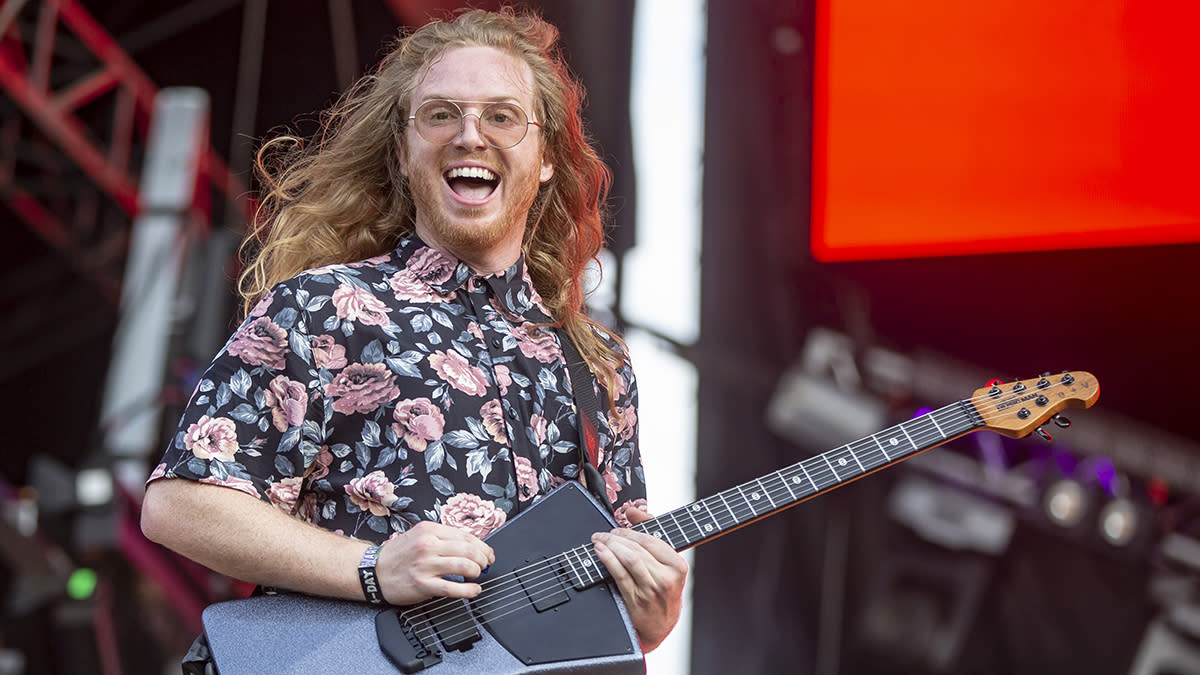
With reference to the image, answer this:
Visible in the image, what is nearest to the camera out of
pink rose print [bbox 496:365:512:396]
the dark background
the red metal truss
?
pink rose print [bbox 496:365:512:396]

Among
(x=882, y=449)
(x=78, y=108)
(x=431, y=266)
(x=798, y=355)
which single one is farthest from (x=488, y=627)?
(x=78, y=108)

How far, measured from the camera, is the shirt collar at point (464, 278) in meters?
1.70

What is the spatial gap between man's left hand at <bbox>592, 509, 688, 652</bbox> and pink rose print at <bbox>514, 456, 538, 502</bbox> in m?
0.12

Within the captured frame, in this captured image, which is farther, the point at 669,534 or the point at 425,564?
the point at 669,534

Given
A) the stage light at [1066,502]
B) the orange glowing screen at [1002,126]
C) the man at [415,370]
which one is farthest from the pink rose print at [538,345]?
the stage light at [1066,502]

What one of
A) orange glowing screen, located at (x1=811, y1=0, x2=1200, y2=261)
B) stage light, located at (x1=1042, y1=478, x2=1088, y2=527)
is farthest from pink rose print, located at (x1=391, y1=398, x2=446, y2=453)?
stage light, located at (x1=1042, y1=478, x2=1088, y2=527)

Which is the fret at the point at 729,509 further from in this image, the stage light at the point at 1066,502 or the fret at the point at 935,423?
the stage light at the point at 1066,502

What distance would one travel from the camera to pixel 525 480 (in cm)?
159

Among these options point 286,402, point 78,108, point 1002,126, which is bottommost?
point 286,402

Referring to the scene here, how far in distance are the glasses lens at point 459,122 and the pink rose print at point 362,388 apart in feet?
1.40

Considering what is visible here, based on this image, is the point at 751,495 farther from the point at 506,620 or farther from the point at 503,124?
the point at 503,124

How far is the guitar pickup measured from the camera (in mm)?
1505

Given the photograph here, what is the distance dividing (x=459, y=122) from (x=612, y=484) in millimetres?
658

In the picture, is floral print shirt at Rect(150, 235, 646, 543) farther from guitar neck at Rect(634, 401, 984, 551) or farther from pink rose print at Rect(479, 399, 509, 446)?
guitar neck at Rect(634, 401, 984, 551)
